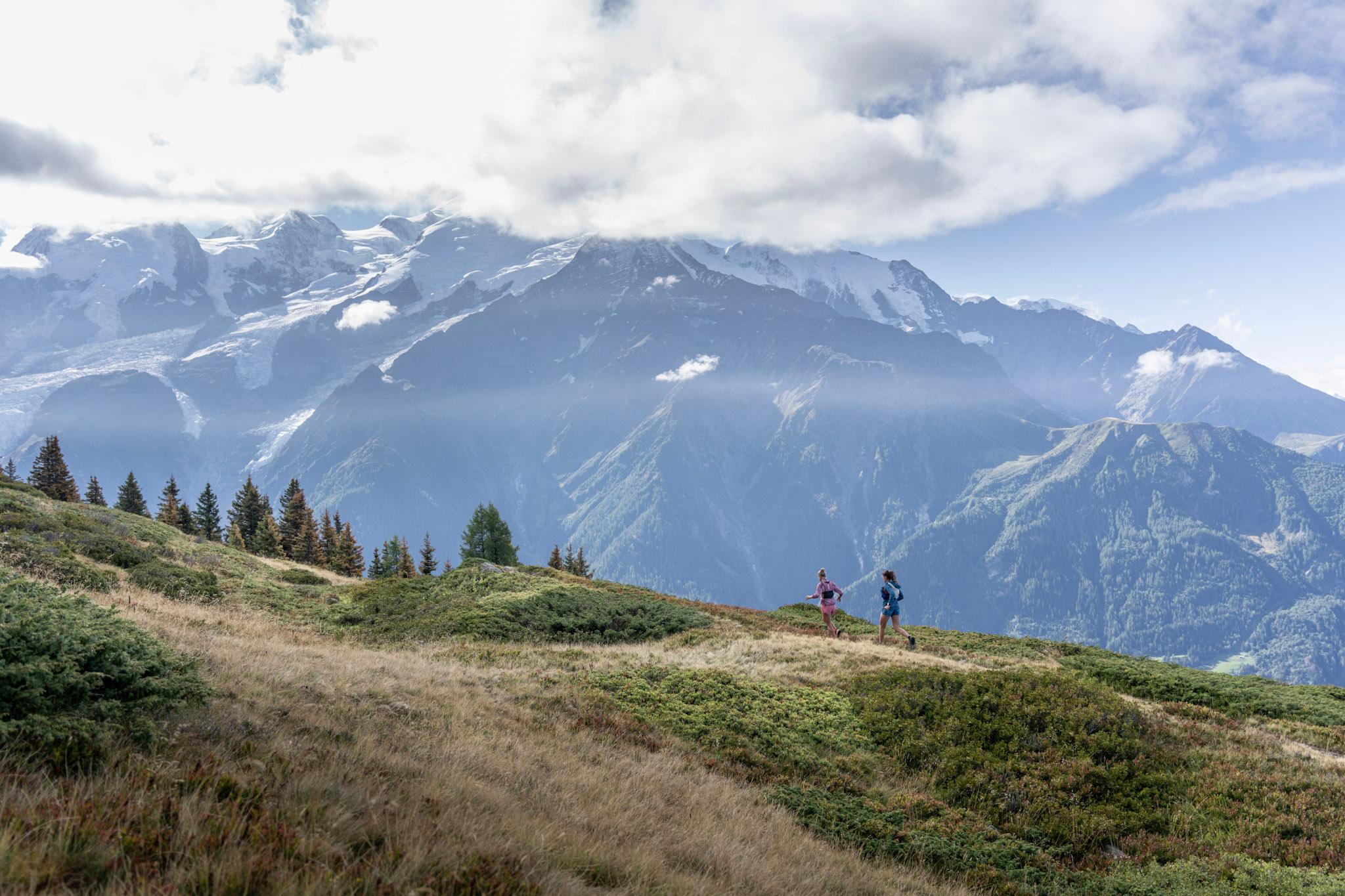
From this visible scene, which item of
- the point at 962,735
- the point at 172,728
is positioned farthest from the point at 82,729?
the point at 962,735

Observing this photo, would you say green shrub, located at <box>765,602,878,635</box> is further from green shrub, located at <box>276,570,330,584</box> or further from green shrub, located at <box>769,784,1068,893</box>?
green shrub, located at <box>276,570,330,584</box>

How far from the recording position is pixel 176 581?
71.3 ft

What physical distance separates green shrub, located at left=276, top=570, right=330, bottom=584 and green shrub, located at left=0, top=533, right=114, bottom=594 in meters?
11.2

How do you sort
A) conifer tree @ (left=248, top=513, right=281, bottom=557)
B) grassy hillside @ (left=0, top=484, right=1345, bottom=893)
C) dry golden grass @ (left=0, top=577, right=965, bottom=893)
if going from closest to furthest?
dry golden grass @ (left=0, top=577, right=965, bottom=893) < grassy hillside @ (left=0, top=484, right=1345, bottom=893) < conifer tree @ (left=248, top=513, right=281, bottom=557)

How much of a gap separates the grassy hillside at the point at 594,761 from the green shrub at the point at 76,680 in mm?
39

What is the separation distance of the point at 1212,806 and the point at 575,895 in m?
12.8

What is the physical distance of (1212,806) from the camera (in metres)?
11.6

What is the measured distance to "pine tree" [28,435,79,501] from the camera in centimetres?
6850

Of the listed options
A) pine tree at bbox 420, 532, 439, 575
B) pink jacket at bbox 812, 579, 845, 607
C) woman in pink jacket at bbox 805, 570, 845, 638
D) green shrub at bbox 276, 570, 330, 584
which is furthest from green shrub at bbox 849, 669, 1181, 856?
pine tree at bbox 420, 532, 439, 575

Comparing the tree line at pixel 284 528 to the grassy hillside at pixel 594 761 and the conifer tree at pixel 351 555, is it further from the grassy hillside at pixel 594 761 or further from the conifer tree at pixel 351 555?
the grassy hillside at pixel 594 761

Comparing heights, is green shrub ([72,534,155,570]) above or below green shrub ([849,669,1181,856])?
above

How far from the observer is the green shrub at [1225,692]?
1847cm

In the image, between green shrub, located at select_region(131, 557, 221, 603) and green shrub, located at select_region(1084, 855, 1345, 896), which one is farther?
green shrub, located at select_region(131, 557, 221, 603)

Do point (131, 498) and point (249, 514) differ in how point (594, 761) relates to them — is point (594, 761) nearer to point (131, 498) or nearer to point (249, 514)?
point (249, 514)
